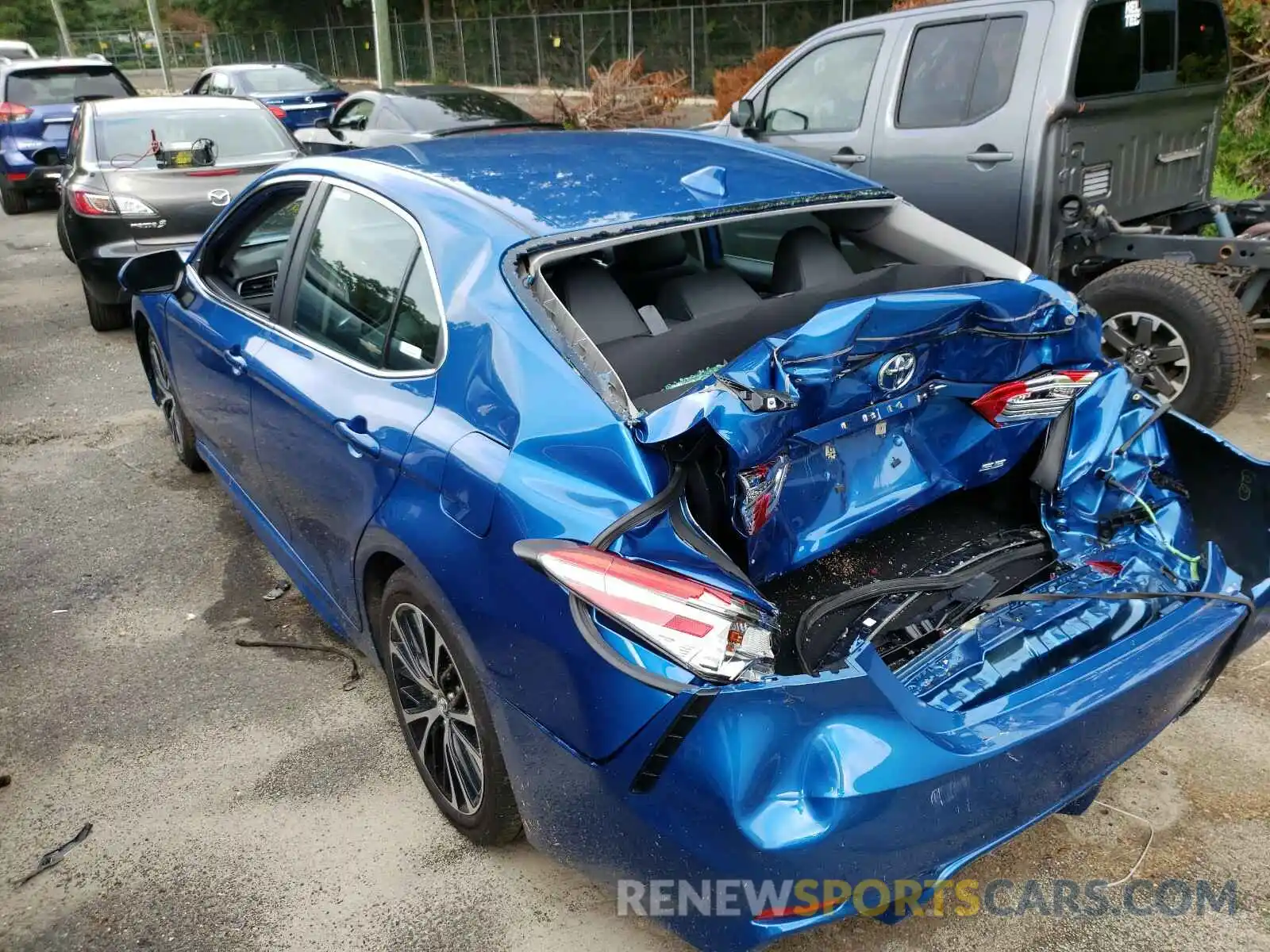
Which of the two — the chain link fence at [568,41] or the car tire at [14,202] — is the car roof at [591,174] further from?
the chain link fence at [568,41]

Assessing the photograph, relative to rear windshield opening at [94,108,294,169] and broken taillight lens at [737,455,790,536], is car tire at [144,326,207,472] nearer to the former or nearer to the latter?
rear windshield opening at [94,108,294,169]

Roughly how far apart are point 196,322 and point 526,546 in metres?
2.53

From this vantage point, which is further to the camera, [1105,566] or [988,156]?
[988,156]

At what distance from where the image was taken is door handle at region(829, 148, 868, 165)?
6303 mm

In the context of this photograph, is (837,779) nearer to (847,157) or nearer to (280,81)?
(847,157)

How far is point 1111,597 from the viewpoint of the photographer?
2.32 m

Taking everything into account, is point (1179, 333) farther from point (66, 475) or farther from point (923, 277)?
point (66, 475)

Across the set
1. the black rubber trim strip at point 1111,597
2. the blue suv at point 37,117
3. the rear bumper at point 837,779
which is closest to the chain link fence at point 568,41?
the blue suv at point 37,117

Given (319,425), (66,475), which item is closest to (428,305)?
(319,425)

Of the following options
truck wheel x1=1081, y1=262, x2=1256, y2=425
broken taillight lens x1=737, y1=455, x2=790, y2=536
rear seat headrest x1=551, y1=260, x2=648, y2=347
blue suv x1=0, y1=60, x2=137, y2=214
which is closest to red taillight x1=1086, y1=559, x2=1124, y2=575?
broken taillight lens x1=737, y1=455, x2=790, y2=536

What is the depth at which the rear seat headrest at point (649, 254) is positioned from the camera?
3.19 metres

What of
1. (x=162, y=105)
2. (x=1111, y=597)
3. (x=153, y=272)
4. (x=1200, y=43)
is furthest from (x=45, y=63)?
(x=1111, y=597)

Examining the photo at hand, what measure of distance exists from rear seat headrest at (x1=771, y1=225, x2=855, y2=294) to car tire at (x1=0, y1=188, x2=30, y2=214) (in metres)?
13.2

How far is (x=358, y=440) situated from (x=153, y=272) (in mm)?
2352
